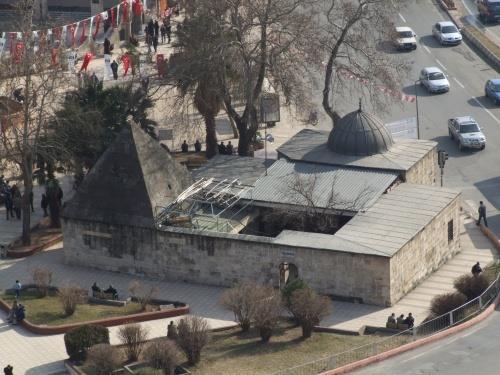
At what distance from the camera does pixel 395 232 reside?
7544cm

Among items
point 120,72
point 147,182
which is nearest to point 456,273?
point 147,182

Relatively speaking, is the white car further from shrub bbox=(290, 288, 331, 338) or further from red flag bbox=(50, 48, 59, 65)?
shrub bbox=(290, 288, 331, 338)

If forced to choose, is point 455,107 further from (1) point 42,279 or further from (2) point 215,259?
(1) point 42,279

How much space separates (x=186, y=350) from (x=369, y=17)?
29.4 metres

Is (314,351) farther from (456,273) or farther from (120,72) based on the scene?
(120,72)

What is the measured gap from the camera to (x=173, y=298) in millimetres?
75562

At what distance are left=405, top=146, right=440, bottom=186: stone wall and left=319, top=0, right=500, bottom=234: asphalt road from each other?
3.55 meters

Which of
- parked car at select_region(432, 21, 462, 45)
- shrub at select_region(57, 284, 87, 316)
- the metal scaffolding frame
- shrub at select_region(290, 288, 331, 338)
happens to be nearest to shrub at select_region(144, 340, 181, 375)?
shrub at select_region(290, 288, 331, 338)

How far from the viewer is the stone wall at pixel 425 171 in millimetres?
82500

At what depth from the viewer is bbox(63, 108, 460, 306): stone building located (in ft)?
243

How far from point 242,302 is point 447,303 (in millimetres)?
8840

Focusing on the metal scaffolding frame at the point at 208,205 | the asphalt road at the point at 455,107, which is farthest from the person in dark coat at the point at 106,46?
the metal scaffolding frame at the point at 208,205

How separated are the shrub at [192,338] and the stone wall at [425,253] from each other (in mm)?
10439

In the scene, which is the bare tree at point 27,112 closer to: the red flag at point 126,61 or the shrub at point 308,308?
the red flag at point 126,61
